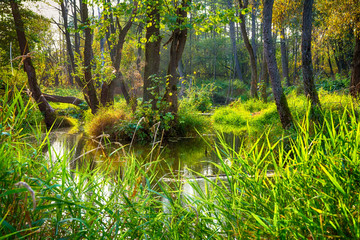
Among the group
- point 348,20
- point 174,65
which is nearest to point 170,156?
point 174,65

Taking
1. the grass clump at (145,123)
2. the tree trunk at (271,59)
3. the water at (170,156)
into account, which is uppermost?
the tree trunk at (271,59)

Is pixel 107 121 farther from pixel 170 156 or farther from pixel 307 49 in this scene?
pixel 307 49

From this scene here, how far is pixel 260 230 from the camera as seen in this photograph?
152cm

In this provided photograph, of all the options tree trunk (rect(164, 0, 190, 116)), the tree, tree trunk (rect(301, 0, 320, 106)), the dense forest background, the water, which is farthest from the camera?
the tree

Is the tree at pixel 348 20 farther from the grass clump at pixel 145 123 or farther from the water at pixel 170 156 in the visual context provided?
the water at pixel 170 156

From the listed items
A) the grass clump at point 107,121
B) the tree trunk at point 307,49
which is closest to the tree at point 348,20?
the tree trunk at point 307,49

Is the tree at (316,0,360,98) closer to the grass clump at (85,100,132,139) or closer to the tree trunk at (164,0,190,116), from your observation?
the tree trunk at (164,0,190,116)

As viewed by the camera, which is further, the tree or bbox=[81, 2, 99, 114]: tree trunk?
Answer: bbox=[81, 2, 99, 114]: tree trunk

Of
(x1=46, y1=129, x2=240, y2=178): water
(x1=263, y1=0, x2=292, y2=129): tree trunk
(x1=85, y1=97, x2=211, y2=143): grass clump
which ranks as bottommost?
(x1=46, y1=129, x2=240, y2=178): water

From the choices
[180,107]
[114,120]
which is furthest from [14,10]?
[180,107]

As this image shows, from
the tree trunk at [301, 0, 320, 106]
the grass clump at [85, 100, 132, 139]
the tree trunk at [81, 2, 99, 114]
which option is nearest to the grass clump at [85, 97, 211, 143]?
the grass clump at [85, 100, 132, 139]

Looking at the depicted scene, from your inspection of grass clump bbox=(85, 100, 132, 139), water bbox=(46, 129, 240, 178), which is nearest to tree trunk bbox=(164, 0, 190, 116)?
water bbox=(46, 129, 240, 178)

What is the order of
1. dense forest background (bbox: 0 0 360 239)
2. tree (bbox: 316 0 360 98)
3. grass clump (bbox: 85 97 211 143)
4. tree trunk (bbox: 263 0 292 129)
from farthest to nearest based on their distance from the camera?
tree (bbox: 316 0 360 98)
grass clump (bbox: 85 97 211 143)
tree trunk (bbox: 263 0 292 129)
dense forest background (bbox: 0 0 360 239)

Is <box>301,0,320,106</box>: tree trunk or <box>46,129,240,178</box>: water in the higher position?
<box>301,0,320,106</box>: tree trunk
